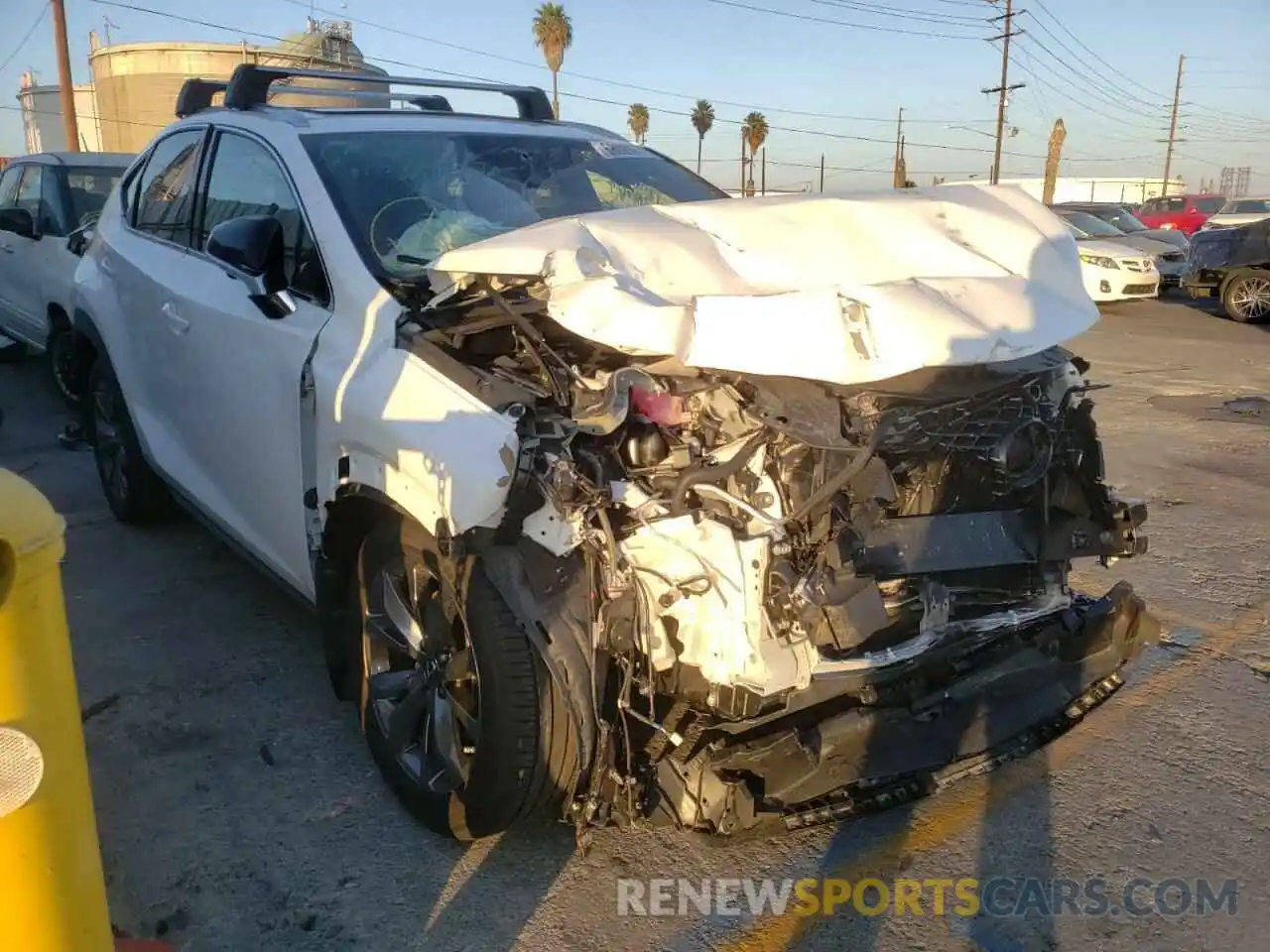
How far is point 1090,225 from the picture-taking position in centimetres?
1770

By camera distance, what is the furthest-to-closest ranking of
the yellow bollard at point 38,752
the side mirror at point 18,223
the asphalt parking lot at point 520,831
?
the side mirror at point 18,223, the asphalt parking lot at point 520,831, the yellow bollard at point 38,752

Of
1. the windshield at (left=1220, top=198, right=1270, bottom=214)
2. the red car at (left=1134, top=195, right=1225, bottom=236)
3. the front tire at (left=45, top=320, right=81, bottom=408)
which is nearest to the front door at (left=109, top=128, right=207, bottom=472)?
the front tire at (left=45, top=320, right=81, bottom=408)

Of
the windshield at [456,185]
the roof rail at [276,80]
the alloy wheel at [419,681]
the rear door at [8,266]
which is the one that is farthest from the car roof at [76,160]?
the alloy wheel at [419,681]

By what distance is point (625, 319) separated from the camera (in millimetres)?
2490

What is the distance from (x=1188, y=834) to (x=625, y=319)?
2222mm

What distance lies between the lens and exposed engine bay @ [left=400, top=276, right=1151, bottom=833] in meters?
2.39

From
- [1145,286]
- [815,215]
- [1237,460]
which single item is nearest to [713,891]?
[815,215]

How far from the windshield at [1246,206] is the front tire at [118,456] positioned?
23935 millimetres

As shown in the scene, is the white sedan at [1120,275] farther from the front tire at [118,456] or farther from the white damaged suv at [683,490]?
the front tire at [118,456]

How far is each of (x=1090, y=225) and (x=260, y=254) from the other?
17.6m

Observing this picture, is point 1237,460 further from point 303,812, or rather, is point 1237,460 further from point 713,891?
point 303,812

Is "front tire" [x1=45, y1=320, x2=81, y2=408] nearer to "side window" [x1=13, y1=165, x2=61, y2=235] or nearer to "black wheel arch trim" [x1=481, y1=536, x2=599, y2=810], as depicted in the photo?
"side window" [x1=13, y1=165, x2=61, y2=235]

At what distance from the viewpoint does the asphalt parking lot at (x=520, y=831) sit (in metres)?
2.58

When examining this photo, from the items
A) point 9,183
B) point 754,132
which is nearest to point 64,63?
point 9,183
